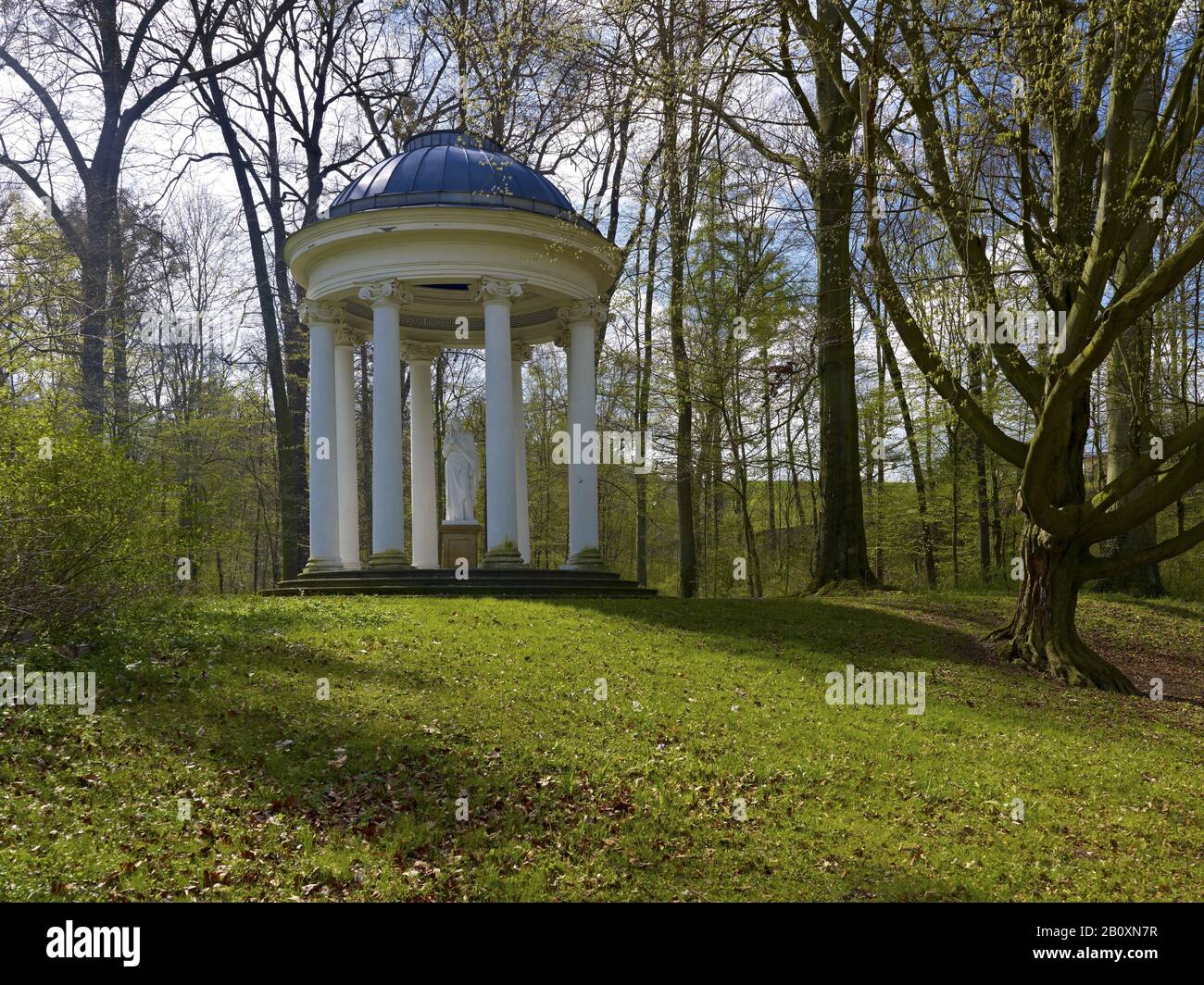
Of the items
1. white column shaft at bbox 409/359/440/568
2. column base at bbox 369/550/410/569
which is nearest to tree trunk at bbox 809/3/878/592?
column base at bbox 369/550/410/569

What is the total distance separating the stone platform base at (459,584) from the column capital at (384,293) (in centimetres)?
496

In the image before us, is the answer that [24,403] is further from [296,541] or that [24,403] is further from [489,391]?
[296,541]

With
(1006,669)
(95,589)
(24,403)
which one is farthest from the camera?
(1006,669)

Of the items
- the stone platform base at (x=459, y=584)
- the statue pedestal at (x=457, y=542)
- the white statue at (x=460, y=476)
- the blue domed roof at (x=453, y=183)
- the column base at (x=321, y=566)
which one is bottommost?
the stone platform base at (x=459, y=584)

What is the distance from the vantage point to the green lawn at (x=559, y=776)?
6.09 m

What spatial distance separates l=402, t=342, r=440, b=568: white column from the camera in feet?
67.5

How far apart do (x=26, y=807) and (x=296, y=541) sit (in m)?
17.7

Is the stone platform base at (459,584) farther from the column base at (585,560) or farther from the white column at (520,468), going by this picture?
the white column at (520,468)

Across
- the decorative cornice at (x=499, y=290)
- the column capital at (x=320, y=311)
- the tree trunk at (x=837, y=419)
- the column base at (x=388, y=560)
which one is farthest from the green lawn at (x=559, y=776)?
the column capital at (x=320, y=311)

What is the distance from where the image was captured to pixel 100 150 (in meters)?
19.7

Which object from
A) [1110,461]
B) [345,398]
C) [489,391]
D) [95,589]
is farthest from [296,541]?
[1110,461]

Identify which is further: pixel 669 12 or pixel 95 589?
pixel 669 12

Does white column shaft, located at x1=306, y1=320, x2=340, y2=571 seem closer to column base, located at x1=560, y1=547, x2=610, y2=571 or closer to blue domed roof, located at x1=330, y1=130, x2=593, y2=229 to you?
blue domed roof, located at x1=330, y1=130, x2=593, y2=229

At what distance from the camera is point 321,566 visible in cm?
1719
